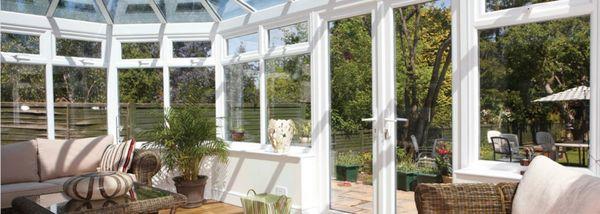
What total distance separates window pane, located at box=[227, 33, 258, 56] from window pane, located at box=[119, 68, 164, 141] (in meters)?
1.03

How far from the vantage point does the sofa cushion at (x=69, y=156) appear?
486 cm

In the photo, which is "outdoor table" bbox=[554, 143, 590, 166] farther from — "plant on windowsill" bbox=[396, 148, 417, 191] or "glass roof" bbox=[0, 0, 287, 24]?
"glass roof" bbox=[0, 0, 287, 24]

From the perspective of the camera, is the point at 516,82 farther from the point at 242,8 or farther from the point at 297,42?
the point at 242,8

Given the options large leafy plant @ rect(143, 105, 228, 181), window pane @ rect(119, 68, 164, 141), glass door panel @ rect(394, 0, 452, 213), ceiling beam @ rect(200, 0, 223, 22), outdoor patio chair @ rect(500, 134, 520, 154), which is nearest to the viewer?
outdoor patio chair @ rect(500, 134, 520, 154)

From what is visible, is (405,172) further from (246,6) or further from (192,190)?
(246,6)

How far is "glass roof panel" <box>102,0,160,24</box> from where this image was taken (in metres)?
5.72

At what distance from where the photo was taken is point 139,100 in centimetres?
607

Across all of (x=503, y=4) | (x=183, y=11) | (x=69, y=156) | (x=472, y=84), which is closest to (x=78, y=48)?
(x=183, y=11)

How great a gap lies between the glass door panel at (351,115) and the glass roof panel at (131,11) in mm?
2651

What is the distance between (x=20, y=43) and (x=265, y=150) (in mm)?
3062

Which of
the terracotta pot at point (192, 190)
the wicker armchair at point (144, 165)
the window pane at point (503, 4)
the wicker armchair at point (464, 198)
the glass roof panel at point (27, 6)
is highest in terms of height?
the glass roof panel at point (27, 6)

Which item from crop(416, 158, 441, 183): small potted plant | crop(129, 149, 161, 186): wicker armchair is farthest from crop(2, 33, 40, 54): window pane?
crop(416, 158, 441, 183): small potted plant

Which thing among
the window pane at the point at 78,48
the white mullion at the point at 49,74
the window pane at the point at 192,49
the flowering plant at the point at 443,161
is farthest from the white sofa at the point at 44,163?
the flowering plant at the point at 443,161

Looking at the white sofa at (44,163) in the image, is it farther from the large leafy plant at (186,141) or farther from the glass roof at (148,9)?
the glass roof at (148,9)
